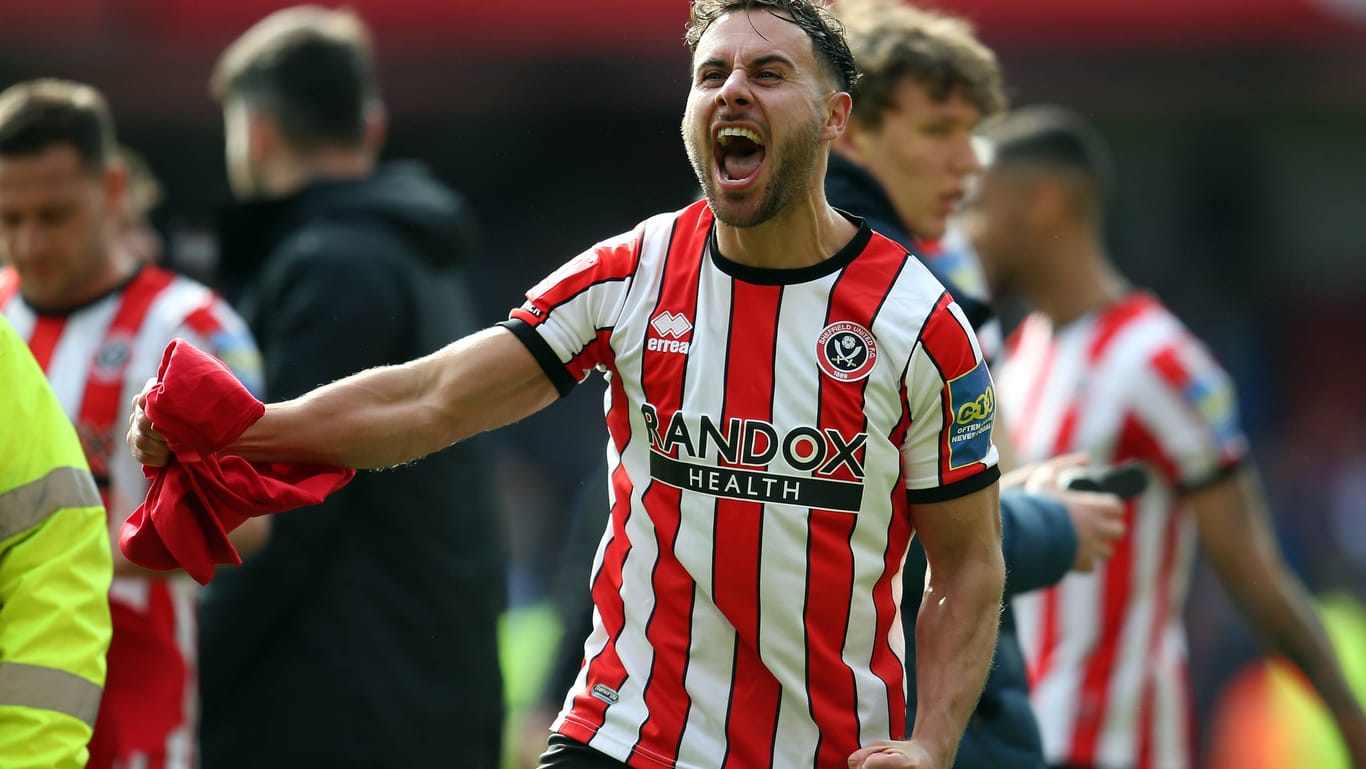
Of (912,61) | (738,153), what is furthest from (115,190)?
(738,153)

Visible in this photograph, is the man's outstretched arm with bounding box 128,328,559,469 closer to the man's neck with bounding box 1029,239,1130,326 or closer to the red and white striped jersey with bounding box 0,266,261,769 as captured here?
the red and white striped jersey with bounding box 0,266,261,769

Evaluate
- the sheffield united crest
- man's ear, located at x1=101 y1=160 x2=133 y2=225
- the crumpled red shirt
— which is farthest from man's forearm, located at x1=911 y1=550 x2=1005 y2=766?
man's ear, located at x1=101 y1=160 x2=133 y2=225

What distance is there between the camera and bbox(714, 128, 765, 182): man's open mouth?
319 cm

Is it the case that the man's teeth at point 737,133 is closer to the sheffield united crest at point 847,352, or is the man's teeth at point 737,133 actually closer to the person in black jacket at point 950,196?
the sheffield united crest at point 847,352

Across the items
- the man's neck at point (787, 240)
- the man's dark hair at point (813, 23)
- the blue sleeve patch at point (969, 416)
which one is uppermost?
the man's dark hair at point (813, 23)

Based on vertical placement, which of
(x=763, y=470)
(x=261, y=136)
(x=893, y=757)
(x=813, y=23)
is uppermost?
(x=813, y=23)

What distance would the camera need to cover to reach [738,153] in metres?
3.28

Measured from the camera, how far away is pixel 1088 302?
6180mm

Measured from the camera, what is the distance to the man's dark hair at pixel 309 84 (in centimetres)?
550

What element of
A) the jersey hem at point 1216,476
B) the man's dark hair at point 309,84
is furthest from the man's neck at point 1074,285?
the man's dark hair at point 309,84

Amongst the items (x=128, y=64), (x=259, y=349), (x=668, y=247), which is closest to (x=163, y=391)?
(x=668, y=247)

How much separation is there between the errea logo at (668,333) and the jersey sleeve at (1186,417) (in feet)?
9.48

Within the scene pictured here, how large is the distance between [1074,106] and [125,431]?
38.4 ft

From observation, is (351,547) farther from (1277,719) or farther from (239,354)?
(1277,719)
